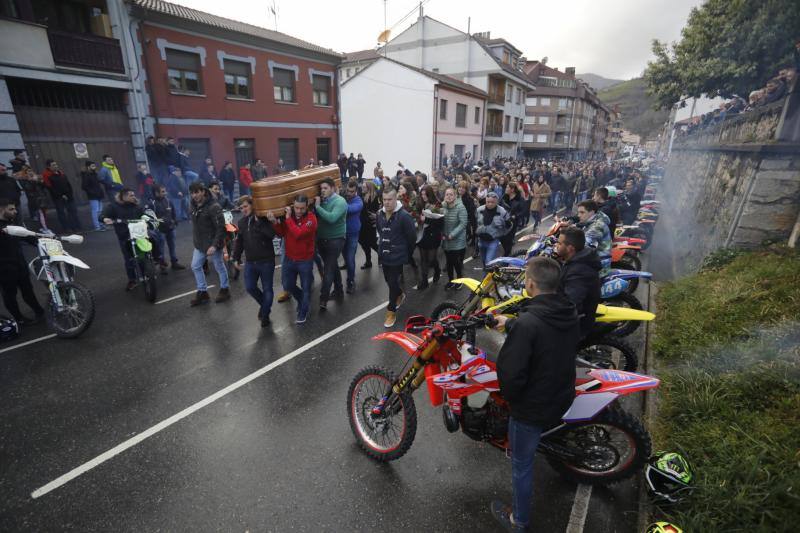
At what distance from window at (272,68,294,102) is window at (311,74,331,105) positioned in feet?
4.98

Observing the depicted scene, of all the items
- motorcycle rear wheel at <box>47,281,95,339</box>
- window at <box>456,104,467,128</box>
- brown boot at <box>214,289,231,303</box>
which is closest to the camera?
motorcycle rear wheel at <box>47,281,95,339</box>

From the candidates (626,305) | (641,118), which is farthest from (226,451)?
(641,118)

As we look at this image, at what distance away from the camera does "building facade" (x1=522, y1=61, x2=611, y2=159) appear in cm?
5575

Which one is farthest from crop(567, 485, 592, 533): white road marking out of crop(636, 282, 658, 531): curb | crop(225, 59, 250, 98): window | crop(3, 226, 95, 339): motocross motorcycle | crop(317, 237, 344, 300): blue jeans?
crop(225, 59, 250, 98): window

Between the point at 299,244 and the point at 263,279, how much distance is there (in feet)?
2.46

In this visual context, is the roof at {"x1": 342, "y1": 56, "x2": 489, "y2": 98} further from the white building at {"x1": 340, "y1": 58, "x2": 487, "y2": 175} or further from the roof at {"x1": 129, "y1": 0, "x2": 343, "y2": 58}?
the roof at {"x1": 129, "y1": 0, "x2": 343, "y2": 58}

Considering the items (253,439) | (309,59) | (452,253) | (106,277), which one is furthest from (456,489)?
(309,59)

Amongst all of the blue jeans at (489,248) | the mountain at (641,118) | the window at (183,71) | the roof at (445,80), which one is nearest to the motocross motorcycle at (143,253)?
the blue jeans at (489,248)

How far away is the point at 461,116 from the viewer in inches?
1190

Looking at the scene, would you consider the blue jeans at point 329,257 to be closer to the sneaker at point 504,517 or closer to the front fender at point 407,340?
the front fender at point 407,340

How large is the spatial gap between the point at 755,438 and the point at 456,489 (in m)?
2.39

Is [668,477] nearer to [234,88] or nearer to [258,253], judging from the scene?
[258,253]

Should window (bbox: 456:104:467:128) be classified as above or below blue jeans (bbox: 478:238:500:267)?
above

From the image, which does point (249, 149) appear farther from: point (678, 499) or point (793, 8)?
point (678, 499)
